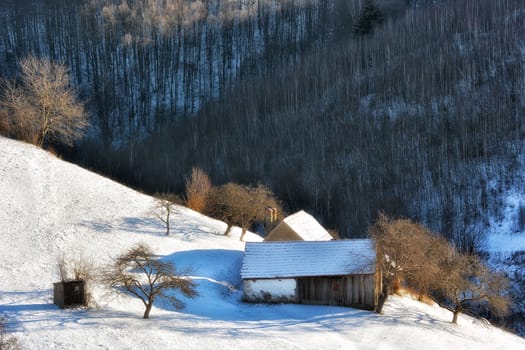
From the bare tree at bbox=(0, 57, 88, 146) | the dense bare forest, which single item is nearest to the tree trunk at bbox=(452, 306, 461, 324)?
the dense bare forest

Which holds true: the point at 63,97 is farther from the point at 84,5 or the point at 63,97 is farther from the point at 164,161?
the point at 84,5

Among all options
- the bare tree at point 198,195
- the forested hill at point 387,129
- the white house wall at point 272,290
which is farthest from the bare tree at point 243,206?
the forested hill at point 387,129

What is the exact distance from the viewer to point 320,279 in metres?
28.7

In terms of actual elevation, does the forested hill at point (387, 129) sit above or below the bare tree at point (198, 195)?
above

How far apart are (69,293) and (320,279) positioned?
41.3 feet

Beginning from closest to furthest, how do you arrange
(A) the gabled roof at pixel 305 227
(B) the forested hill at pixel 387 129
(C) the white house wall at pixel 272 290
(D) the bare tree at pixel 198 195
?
(C) the white house wall at pixel 272 290
(A) the gabled roof at pixel 305 227
(D) the bare tree at pixel 198 195
(B) the forested hill at pixel 387 129

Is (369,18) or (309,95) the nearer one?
(309,95)

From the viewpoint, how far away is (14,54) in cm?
9650

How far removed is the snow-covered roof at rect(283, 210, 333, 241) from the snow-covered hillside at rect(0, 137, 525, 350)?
389 cm

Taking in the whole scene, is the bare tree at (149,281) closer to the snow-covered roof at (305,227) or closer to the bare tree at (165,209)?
the bare tree at (165,209)

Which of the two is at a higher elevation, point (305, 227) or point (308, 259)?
point (305, 227)

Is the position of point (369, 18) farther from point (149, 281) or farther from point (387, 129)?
point (149, 281)

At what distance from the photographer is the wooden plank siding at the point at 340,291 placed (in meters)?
28.3

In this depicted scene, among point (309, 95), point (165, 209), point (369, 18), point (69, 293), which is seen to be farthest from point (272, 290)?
point (369, 18)
